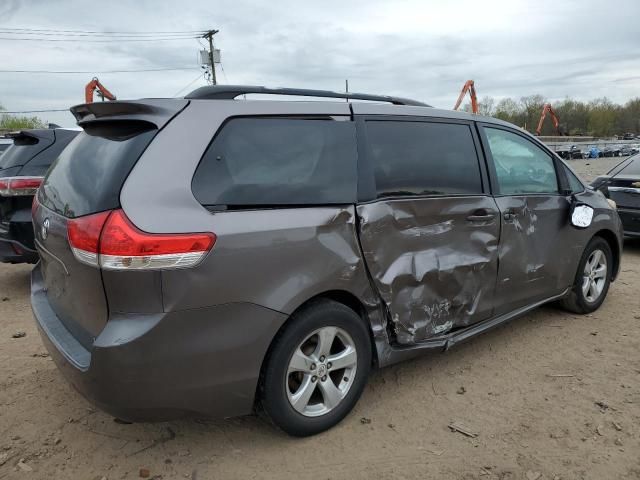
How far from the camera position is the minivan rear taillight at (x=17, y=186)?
5.04m

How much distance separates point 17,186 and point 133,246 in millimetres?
3716

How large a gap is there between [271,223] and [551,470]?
71.0 inches

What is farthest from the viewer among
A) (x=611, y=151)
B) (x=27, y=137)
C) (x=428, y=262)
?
(x=611, y=151)

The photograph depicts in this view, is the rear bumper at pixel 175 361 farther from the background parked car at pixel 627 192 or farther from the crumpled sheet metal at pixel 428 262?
the background parked car at pixel 627 192

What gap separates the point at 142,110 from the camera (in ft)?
7.96

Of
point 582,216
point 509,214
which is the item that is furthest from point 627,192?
point 509,214

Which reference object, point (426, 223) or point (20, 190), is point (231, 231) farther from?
point (20, 190)

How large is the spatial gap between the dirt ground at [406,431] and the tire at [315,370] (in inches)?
6.1

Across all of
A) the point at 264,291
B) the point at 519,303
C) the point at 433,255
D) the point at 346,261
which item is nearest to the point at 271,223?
the point at 264,291

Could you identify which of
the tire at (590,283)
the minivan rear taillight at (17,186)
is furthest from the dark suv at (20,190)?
the tire at (590,283)

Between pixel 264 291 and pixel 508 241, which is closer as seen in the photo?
pixel 264 291

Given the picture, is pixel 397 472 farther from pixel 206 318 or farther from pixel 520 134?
pixel 520 134

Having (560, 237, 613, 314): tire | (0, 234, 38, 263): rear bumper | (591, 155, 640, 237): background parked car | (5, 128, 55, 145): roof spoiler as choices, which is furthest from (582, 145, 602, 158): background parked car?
(0, 234, 38, 263): rear bumper

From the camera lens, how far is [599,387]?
3.33 m
